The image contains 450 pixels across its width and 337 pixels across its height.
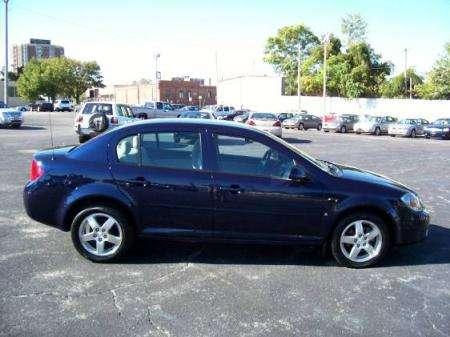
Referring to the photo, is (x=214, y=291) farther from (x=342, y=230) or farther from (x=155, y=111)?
(x=155, y=111)

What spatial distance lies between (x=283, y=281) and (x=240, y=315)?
0.95 metres

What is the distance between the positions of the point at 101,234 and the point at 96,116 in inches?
620

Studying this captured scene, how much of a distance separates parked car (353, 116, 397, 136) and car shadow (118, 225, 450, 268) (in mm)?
33568

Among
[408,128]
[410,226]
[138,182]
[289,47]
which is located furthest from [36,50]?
[410,226]

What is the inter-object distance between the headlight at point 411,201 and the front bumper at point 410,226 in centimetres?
5

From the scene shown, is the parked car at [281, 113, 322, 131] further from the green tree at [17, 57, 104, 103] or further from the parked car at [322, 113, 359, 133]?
the green tree at [17, 57, 104, 103]

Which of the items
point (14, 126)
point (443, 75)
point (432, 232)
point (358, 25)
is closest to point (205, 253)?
point (432, 232)

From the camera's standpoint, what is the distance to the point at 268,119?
26.1m

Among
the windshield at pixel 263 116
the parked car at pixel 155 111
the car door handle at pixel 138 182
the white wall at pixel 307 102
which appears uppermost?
the white wall at pixel 307 102

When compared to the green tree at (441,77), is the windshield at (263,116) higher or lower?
lower

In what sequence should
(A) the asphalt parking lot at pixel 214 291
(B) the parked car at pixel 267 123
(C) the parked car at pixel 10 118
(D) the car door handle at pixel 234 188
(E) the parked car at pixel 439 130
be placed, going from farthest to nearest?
(E) the parked car at pixel 439 130, (C) the parked car at pixel 10 118, (B) the parked car at pixel 267 123, (D) the car door handle at pixel 234 188, (A) the asphalt parking lot at pixel 214 291

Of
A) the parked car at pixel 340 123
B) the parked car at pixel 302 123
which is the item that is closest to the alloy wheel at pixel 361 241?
the parked car at pixel 340 123

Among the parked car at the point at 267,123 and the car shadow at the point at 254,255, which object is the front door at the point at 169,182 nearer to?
the car shadow at the point at 254,255

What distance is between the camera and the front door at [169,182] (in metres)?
5.58
